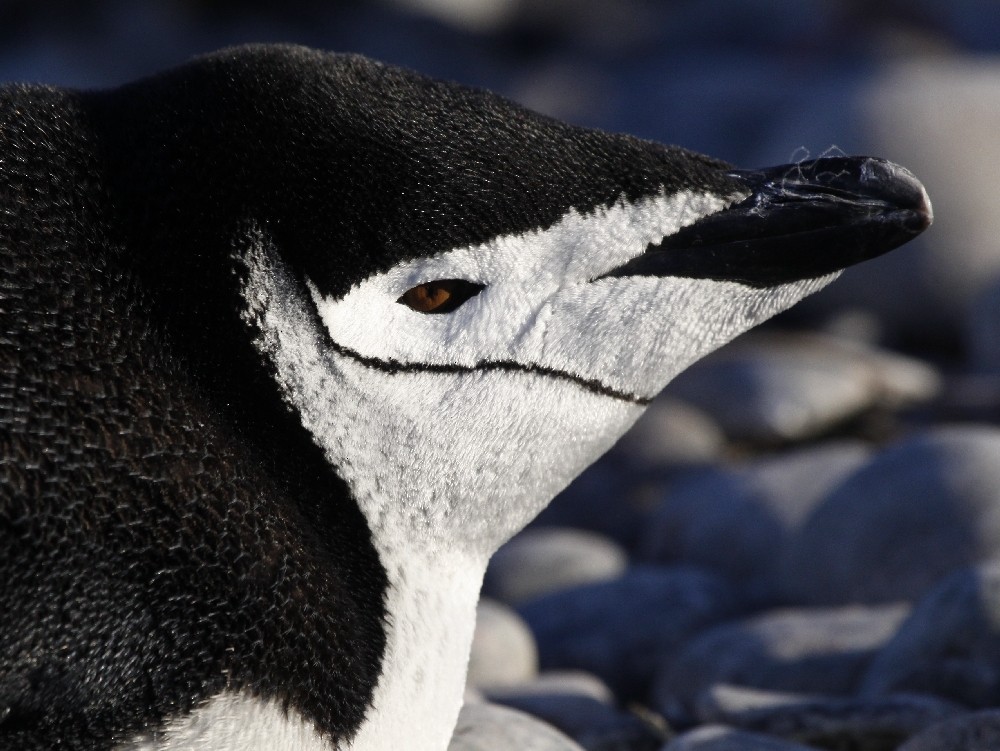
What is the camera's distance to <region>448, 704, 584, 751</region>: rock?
2223 mm

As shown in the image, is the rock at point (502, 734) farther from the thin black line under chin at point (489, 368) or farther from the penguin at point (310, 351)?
the thin black line under chin at point (489, 368)

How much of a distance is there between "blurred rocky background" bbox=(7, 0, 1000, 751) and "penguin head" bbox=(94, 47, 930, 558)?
322mm

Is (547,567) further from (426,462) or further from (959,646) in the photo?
(426,462)

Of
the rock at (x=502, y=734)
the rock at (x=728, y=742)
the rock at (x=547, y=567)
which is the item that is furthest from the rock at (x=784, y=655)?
the rock at (x=547, y=567)

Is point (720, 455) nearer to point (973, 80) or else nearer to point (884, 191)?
point (973, 80)

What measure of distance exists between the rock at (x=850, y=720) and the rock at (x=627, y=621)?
981mm

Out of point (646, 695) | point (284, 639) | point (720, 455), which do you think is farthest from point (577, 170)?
point (720, 455)

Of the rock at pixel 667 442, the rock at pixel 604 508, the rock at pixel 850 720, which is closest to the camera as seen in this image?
the rock at pixel 850 720

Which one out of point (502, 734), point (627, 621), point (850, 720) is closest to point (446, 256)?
point (502, 734)

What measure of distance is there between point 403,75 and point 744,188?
0.43 meters

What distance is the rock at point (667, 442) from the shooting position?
568 cm

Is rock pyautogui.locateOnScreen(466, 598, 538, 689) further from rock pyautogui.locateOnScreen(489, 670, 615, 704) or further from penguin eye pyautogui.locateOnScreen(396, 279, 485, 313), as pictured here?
penguin eye pyautogui.locateOnScreen(396, 279, 485, 313)

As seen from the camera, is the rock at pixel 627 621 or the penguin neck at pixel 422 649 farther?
the rock at pixel 627 621

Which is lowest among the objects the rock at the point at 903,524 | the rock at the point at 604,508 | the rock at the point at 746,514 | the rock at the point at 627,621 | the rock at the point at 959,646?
the rock at the point at 959,646
